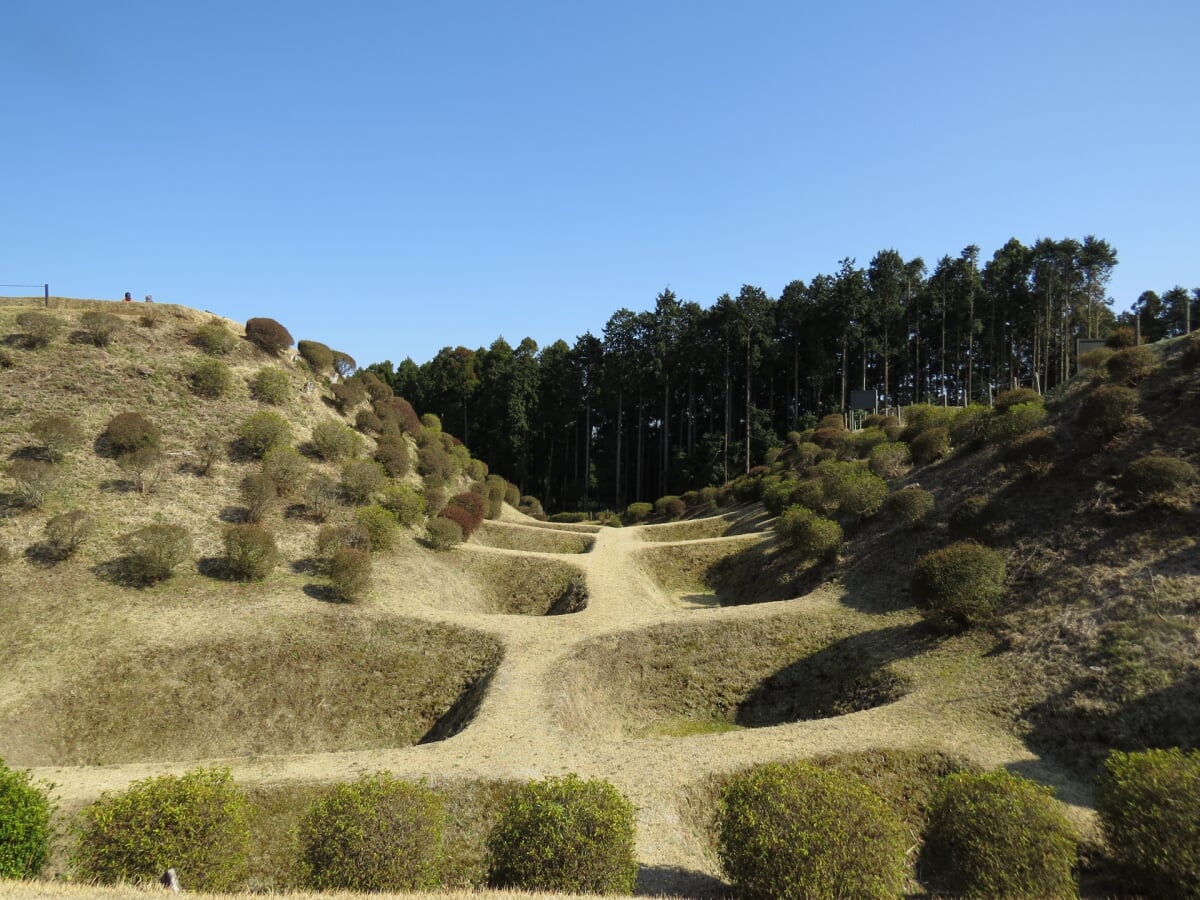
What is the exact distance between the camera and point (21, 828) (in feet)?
26.4

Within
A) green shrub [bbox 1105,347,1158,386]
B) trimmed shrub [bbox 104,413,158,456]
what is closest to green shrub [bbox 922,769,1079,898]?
green shrub [bbox 1105,347,1158,386]

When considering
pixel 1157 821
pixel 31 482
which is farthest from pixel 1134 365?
pixel 31 482

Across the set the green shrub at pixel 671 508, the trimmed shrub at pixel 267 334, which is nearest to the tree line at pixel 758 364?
the green shrub at pixel 671 508

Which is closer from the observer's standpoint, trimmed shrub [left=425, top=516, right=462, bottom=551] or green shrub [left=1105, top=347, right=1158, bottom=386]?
green shrub [left=1105, top=347, right=1158, bottom=386]

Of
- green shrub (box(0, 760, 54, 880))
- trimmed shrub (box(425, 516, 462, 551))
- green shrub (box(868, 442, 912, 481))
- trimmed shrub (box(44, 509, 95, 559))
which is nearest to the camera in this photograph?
green shrub (box(0, 760, 54, 880))

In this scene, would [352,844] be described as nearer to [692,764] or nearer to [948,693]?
[692,764]

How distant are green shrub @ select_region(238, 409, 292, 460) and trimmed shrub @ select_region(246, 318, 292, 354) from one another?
946 centimetres

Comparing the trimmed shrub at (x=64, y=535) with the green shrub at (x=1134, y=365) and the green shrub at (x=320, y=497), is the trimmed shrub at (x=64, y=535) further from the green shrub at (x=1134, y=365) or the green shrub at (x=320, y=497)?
the green shrub at (x=1134, y=365)

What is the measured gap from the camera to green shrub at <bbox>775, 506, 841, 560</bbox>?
21531 mm

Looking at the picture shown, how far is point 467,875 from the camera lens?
9023mm

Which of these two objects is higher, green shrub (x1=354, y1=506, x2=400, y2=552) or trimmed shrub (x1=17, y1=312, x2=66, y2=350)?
trimmed shrub (x1=17, y1=312, x2=66, y2=350)

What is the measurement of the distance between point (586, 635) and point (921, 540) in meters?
11.2

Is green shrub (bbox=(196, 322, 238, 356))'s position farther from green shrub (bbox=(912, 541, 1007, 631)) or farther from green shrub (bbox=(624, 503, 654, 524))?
green shrub (bbox=(912, 541, 1007, 631))

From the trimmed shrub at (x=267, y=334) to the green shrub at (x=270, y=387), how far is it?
4.30m
